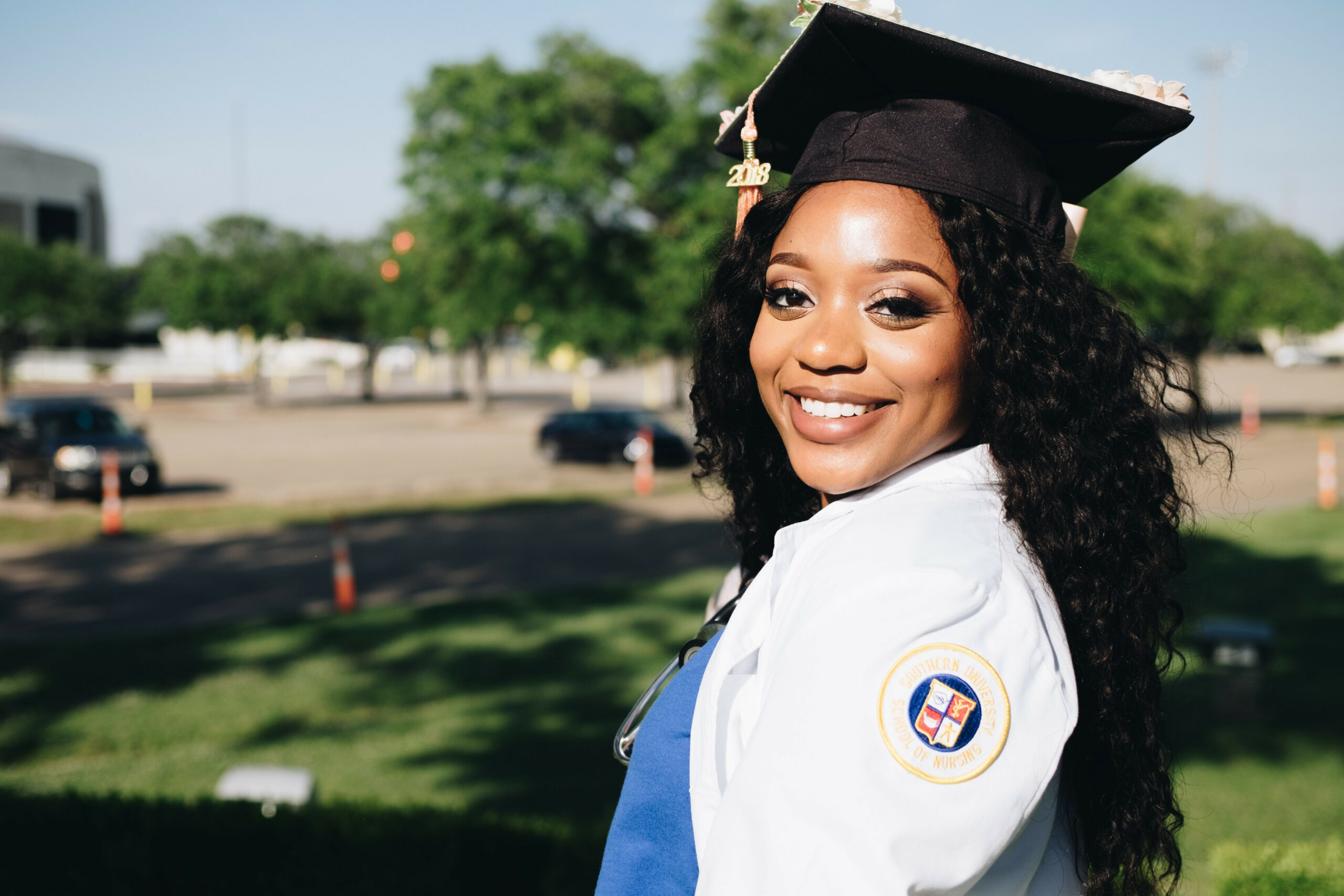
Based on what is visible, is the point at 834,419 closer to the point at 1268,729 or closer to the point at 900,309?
the point at 900,309

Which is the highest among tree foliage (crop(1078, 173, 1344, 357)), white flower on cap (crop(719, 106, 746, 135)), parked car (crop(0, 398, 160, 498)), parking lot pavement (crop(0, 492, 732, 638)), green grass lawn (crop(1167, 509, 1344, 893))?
tree foliage (crop(1078, 173, 1344, 357))

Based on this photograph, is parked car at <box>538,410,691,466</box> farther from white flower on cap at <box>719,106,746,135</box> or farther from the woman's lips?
the woman's lips

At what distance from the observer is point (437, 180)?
59.2 feet

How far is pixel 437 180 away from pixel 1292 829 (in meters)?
16.4

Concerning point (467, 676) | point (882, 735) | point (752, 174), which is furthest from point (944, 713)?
point (467, 676)

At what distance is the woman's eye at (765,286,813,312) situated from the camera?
4.65ft

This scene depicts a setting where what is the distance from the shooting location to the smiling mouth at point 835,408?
133 cm

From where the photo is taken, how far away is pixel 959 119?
1355mm

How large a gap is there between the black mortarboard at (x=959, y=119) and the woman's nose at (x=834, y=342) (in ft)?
0.60

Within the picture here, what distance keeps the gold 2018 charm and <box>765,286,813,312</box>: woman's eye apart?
254 millimetres

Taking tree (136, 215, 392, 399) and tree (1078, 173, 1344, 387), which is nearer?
tree (1078, 173, 1344, 387)

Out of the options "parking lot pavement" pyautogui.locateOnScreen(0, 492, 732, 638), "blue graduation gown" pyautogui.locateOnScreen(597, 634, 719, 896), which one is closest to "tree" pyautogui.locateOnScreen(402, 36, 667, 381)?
"parking lot pavement" pyautogui.locateOnScreen(0, 492, 732, 638)

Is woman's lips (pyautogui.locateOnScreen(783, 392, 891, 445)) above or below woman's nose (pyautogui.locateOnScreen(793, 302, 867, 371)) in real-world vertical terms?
below

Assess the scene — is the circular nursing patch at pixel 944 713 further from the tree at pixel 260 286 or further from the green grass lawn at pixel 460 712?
the tree at pixel 260 286
